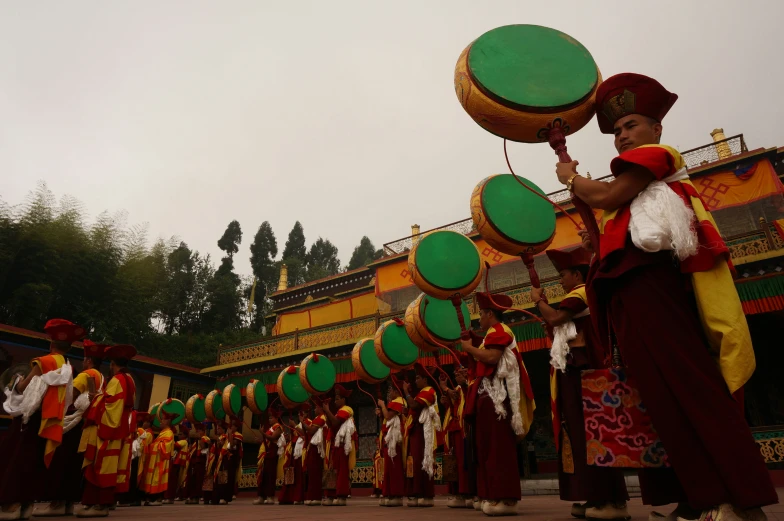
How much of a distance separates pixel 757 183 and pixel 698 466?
1132 cm

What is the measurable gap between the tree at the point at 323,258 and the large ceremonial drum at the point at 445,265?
32.0 m

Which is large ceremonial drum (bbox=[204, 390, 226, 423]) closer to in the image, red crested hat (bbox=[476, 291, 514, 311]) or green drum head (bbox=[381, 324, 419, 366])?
green drum head (bbox=[381, 324, 419, 366])

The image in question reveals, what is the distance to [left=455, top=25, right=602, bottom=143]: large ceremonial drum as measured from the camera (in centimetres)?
208

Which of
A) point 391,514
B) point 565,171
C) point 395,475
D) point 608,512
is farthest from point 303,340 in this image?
point 565,171

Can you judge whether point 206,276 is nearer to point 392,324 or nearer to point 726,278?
point 392,324

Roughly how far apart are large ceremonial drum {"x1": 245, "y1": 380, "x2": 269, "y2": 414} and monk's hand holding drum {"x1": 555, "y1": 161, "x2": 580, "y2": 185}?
26.0 ft

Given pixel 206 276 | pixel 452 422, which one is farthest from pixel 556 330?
pixel 206 276

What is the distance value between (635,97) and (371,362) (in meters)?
5.50

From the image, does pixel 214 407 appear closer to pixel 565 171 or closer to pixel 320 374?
pixel 320 374

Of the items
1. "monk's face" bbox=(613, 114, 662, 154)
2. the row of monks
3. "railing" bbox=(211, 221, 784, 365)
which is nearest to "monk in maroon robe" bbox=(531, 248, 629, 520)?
the row of monks

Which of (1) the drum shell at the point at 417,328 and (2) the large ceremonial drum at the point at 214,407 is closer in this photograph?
(1) the drum shell at the point at 417,328

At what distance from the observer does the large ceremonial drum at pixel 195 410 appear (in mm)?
9586

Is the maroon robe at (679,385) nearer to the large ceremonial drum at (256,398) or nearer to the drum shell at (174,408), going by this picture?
the large ceremonial drum at (256,398)

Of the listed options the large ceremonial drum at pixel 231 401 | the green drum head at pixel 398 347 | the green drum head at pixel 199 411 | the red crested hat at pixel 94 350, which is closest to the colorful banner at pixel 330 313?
the green drum head at pixel 199 411
